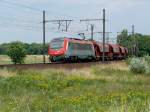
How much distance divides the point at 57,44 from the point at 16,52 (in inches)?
1508

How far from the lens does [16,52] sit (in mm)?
91000

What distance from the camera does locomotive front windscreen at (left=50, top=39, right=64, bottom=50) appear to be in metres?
53.0

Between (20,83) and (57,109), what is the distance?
38.1ft

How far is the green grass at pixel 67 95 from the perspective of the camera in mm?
12539


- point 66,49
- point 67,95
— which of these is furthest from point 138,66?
point 67,95

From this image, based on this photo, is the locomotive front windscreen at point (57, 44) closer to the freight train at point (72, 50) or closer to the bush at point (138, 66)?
the freight train at point (72, 50)

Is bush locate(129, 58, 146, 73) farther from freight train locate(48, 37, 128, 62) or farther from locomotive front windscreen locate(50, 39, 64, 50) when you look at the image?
locomotive front windscreen locate(50, 39, 64, 50)

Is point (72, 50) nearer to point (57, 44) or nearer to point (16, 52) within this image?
point (57, 44)

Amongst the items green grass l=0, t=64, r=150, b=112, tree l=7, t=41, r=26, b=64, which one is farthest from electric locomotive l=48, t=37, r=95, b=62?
tree l=7, t=41, r=26, b=64

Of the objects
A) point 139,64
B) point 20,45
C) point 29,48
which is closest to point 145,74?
point 139,64

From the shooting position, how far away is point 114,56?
76875 mm

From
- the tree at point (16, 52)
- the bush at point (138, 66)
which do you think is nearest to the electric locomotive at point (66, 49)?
the bush at point (138, 66)

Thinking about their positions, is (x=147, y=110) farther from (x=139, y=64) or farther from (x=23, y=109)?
(x=139, y=64)

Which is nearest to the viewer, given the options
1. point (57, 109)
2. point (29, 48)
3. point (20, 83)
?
point (57, 109)
